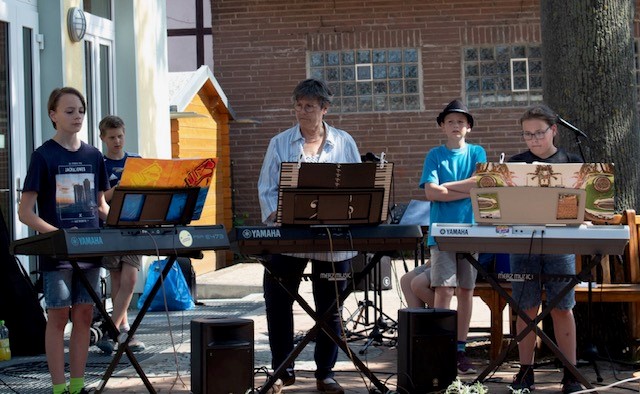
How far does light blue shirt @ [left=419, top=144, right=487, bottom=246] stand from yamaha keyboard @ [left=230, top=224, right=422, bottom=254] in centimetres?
132

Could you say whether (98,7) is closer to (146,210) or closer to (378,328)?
(378,328)

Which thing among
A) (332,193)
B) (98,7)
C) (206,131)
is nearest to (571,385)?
(332,193)

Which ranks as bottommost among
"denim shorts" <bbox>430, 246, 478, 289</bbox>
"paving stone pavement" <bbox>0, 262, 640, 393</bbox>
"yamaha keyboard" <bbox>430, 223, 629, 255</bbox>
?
"paving stone pavement" <bbox>0, 262, 640, 393</bbox>

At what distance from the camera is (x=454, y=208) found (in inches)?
283

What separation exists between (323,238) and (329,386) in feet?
3.56

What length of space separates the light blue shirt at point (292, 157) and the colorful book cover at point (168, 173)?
Result: 23.0 inches

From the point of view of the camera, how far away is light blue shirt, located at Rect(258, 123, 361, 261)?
6352 millimetres

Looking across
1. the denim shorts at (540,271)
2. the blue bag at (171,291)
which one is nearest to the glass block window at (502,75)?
the blue bag at (171,291)

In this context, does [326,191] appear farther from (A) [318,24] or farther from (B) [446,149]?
(A) [318,24]

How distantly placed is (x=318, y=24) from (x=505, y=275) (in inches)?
449

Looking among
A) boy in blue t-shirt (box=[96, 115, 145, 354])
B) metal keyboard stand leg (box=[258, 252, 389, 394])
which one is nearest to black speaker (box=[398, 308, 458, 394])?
metal keyboard stand leg (box=[258, 252, 389, 394])

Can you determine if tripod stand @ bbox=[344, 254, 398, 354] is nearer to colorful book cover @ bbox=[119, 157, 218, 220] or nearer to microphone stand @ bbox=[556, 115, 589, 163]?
microphone stand @ bbox=[556, 115, 589, 163]

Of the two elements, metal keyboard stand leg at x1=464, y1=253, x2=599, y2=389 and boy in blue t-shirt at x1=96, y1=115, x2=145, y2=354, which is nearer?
metal keyboard stand leg at x1=464, y1=253, x2=599, y2=389

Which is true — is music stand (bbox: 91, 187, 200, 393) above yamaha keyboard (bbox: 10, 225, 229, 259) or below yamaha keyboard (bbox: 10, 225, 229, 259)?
above
